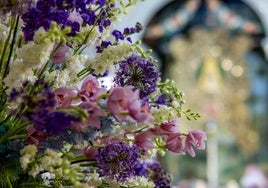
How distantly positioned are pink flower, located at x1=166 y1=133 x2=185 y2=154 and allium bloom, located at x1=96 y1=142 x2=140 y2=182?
56 mm

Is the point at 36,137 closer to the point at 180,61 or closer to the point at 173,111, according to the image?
the point at 173,111

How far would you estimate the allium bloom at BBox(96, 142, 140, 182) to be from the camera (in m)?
0.61

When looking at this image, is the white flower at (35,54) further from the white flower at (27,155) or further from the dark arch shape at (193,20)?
the dark arch shape at (193,20)

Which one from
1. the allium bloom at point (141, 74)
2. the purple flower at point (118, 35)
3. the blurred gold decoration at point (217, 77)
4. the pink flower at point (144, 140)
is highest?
the blurred gold decoration at point (217, 77)

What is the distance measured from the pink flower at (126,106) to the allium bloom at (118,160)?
0.05 metres

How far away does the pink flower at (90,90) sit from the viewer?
23.7 inches

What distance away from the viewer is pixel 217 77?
→ 3730 mm

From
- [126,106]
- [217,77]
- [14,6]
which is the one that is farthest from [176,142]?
[217,77]

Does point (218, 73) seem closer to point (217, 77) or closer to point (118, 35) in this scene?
point (217, 77)

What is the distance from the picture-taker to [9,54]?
0.67 meters

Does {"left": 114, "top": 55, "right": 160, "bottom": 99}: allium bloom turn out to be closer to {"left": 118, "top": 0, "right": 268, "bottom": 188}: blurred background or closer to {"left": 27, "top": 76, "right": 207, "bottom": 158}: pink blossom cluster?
{"left": 27, "top": 76, "right": 207, "bottom": 158}: pink blossom cluster

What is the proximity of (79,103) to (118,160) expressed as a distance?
7cm

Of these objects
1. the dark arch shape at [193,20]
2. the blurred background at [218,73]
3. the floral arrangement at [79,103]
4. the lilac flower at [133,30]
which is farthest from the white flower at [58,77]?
the dark arch shape at [193,20]

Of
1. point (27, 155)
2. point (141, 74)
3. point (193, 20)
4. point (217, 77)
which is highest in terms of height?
point (193, 20)
